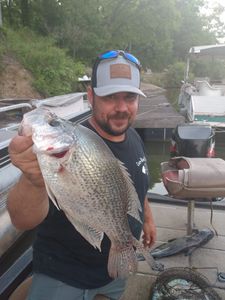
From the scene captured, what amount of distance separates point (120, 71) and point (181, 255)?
2276 millimetres

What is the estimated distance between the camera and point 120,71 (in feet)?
7.17

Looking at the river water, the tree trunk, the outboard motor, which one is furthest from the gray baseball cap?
the tree trunk

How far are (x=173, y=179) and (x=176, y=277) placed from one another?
92 centimetres

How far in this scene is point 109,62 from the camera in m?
2.21

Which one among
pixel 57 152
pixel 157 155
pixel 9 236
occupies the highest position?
pixel 57 152

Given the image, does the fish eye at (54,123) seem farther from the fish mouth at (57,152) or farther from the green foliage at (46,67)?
the green foliage at (46,67)

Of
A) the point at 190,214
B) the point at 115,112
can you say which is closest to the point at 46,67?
the point at 190,214

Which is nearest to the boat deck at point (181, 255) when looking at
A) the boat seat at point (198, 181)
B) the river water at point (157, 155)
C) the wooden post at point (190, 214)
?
the wooden post at point (190, 214)

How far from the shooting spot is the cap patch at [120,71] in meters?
2.18

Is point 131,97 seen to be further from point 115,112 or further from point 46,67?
point 46,67

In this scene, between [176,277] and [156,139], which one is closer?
[176,277]

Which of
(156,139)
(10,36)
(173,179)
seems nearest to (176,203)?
(173,179)

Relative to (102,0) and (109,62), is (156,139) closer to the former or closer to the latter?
(109,62)

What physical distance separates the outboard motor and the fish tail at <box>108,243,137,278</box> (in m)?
2.87
